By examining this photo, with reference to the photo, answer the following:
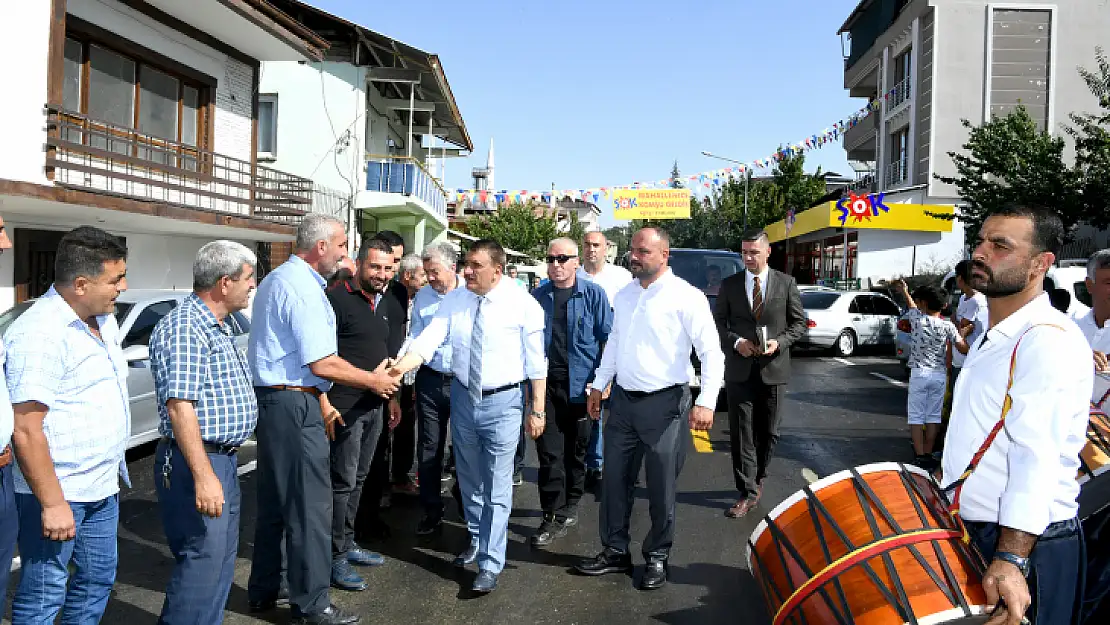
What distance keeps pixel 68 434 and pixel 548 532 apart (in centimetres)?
326

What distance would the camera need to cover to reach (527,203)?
50750 mm

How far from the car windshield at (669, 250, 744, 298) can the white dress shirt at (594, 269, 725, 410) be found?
6474mm

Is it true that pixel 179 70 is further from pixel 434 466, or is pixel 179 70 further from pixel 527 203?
pixel 527 203

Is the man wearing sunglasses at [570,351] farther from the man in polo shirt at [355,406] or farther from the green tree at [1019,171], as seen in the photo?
the green tree at [1019,171]

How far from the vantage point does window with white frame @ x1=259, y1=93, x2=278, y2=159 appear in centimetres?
2206

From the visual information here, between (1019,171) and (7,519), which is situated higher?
(1019,171)

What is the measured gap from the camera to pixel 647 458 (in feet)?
16.0

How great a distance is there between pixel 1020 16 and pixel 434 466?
3182cm

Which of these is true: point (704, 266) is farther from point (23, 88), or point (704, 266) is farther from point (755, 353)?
point (23, 88)

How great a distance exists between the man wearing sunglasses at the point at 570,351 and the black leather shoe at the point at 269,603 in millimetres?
2018

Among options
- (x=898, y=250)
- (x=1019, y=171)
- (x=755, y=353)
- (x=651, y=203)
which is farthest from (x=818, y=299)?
(x=651, y=203)

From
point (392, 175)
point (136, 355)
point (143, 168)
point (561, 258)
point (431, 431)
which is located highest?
point (392, 175)

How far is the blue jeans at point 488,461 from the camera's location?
4742mm

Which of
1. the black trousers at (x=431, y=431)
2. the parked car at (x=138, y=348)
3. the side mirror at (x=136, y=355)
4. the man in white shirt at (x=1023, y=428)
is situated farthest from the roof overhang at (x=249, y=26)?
the man in white shirt at (x=1023, y=428)
